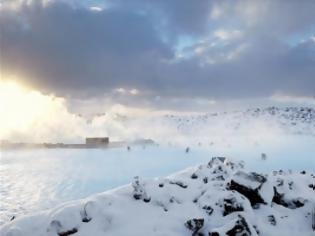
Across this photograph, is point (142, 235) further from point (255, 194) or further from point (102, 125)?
point (102, 125)

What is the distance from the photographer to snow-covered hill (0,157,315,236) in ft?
24.8

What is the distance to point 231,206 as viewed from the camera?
26.9 ft

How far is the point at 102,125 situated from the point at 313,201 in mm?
40687

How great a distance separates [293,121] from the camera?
188 ft

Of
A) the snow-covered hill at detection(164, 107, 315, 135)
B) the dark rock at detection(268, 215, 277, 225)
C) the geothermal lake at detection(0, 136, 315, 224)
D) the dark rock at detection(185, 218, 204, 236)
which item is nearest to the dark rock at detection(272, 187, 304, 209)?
the dark rock at detection(268, 215, 277, 225)

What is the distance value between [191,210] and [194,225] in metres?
0.61

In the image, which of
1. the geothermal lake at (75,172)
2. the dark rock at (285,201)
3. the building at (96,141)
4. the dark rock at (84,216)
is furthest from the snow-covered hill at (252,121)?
the dark rock at (84,216)

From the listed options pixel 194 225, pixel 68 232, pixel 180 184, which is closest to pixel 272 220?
pixel 194 225

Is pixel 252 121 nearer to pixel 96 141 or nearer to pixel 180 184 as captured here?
pixel 96 141

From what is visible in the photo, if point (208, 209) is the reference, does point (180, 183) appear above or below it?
above

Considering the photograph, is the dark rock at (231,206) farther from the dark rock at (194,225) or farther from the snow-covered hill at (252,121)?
the snow-covered hill at (252,121)

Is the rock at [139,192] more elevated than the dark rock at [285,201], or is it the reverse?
the rock at [139,192]

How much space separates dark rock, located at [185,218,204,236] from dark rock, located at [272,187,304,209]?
226cm

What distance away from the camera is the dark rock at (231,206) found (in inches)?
322
